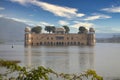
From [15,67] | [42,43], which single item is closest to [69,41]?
[42,43]

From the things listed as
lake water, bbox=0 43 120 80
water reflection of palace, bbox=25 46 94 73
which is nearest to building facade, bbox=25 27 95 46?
lake water, bbox=0 43 120 80

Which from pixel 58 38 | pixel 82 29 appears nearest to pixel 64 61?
pixel 58 38

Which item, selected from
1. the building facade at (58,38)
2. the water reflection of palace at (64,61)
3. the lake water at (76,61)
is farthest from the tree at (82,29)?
the water reflection of palace at (64,61)

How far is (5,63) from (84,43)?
150789mm

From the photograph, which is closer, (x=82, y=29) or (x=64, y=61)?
(x=64, y=61)

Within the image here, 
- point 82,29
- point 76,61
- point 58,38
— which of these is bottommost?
point 76,61

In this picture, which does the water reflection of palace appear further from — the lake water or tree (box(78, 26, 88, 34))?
tree (box(78, 26, 88, 34))

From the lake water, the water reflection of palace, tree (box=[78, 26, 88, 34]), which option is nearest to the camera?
the lake water

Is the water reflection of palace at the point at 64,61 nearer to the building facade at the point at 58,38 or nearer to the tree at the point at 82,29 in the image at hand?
the building facade at the point at 58,38

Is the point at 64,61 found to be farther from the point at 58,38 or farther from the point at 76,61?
the point at 58,38

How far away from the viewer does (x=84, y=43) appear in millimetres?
156625

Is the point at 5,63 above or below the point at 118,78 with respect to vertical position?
above

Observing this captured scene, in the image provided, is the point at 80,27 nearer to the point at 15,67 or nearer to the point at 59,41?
the point at 59,41

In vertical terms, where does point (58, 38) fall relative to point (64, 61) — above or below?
above
